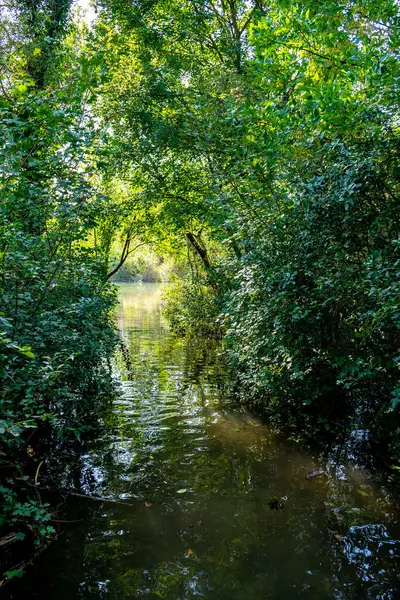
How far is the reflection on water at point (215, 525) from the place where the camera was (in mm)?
3830

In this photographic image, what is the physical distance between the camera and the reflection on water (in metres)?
3.83

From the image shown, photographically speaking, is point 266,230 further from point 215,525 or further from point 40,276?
point 215,525

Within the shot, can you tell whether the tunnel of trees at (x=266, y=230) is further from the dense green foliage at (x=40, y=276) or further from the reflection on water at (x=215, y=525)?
the reflection on water at (x=215, y=525)

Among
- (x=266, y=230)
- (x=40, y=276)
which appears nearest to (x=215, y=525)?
(x=40, y=276)

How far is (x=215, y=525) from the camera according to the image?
4.77 m

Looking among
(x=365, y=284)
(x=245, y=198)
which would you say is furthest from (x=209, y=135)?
(x=365, y=284)

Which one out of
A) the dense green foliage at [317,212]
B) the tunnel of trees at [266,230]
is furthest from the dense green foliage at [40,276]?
the dense green foliage at [317,212]

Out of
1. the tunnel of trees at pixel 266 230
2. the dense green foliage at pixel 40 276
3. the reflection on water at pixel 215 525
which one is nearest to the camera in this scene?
the reflection on water at pixel 215 525

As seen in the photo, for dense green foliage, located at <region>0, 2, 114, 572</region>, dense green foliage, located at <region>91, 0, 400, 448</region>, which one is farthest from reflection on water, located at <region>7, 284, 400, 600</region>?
dense green foliage, located at <region>91, 0, 400, 448</region>

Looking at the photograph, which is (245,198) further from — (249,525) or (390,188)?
(249,525)

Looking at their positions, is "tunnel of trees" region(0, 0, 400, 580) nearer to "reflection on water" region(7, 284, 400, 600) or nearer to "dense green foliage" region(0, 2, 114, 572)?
"dense green foliage" region(0, 2, 114, 572)

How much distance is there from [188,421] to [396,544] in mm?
4640

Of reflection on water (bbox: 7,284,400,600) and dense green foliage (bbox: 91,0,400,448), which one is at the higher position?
dense green foliage (bbox: 91,0,400,448)

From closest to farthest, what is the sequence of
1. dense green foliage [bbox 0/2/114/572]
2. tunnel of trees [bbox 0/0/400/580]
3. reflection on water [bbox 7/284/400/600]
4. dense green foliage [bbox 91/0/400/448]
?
reflection on water [bbox 7/284/400/600] → dense green foliage [bbox 0/2/114/572] → tunnel of trees [bbox 0/0/400/580] → dense green foliage [bbox 91/0/400/448]
